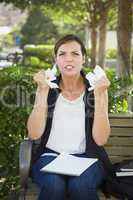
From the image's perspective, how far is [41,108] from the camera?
13.6 ft

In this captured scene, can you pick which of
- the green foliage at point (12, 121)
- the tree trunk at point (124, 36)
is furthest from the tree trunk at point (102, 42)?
the green foliage at point (12, 121)

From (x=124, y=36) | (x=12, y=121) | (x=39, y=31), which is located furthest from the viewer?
(x=39, y=31)

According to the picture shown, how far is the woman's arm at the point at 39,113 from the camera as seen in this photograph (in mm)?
4133

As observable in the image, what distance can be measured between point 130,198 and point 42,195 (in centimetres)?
65

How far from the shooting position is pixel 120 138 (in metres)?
4.83

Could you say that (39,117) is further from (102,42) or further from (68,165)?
(102,42)

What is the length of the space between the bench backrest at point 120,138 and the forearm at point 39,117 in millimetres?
885

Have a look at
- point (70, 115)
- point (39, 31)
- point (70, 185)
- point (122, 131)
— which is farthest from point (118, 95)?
point (39, 31)

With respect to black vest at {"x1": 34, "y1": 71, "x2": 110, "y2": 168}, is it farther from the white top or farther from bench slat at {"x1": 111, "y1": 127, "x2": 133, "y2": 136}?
bench slat at {"x1": 111, "y1": 127, "x2": 133, "y2": 136}

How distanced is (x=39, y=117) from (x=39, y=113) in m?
0.03

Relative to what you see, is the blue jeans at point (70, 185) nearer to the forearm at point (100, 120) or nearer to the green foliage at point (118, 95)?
the forearm at point (100, 120)

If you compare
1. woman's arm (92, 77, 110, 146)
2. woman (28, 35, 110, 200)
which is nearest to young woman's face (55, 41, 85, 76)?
woman (28, 35, 110, 200)

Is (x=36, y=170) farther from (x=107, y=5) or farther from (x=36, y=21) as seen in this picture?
(x=36, y=21)

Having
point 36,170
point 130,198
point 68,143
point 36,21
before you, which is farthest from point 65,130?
point 36,21
